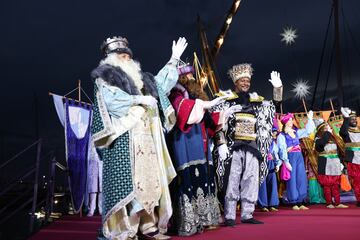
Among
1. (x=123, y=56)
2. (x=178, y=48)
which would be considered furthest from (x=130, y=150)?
(x=178, y=48)

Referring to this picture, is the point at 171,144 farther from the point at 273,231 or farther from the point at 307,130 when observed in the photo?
the point at 307,130

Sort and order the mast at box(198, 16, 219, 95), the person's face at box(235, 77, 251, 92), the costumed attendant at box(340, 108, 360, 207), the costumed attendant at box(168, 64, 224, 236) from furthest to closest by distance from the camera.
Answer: the mast at box(198, 16, 219, 95)
the costumed attendant at box(340, 108, 360, 207)
the person's face at box(235, 77, 251, 92)
the costumed attendant at box(168, 64, 224, 236)

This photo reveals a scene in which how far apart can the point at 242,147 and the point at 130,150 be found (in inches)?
67.3

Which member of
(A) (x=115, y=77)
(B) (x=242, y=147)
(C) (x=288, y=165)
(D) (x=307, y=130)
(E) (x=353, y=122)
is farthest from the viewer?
(D) (x=307, y=130)

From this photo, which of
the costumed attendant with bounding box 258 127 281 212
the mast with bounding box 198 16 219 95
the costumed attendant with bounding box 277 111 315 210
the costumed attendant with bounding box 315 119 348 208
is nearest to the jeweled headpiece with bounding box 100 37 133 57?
the costumed attendant with bounding box 258 127 281 212

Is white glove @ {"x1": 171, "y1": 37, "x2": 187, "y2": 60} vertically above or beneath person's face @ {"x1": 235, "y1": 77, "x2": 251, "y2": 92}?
above

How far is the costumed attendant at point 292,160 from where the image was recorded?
7109 millimetres

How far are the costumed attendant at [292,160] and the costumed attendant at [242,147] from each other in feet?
6.72

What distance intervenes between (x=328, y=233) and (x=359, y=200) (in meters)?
3.38

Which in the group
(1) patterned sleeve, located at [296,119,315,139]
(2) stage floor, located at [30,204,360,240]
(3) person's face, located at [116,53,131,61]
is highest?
(3) person's face, located at [116,53,131,61]

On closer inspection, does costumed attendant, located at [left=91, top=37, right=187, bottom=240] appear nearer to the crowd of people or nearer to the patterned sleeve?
the crowd of people

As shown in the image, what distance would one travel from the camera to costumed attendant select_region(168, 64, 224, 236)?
405 centimetres

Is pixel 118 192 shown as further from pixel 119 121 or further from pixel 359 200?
pixel 359 200

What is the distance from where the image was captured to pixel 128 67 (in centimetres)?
399
